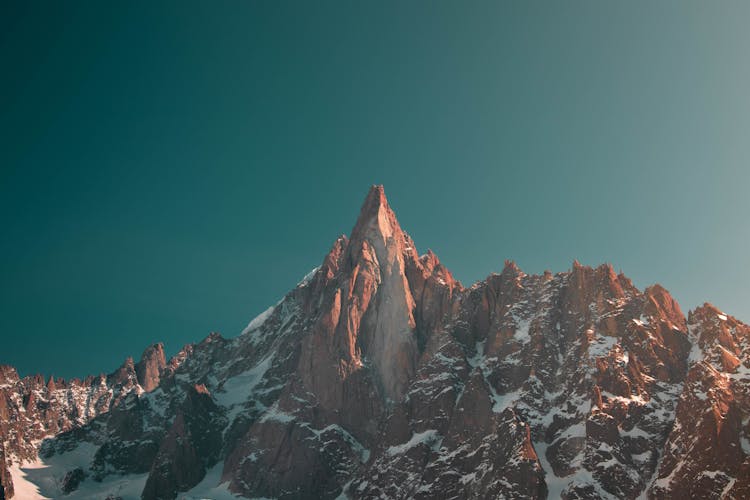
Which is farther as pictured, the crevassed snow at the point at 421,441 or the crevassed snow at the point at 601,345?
the crevassed snow at the point at 421,441

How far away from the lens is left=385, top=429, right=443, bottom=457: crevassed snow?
193875 millimetres

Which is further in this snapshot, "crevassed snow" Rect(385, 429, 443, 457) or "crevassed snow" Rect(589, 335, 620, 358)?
"crevassed snow" Rect(385, 429, 443, 457)

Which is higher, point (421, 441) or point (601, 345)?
point (601, 345)

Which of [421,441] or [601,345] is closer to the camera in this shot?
[601,345]

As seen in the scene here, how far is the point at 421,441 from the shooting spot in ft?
639

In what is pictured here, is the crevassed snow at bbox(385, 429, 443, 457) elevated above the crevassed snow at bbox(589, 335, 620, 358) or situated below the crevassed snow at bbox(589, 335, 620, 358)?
below

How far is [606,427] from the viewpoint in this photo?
171 meters

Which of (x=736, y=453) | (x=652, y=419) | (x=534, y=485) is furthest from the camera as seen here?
(x=652, y=419)

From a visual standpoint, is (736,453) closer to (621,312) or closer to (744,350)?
(744,350)

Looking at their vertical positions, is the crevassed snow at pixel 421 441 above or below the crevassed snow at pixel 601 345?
below

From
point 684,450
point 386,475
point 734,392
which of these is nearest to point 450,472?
point 386,475

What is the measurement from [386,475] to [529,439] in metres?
42.5

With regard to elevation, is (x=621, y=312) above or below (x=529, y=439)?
above

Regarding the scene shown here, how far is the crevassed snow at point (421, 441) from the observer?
193875mm
